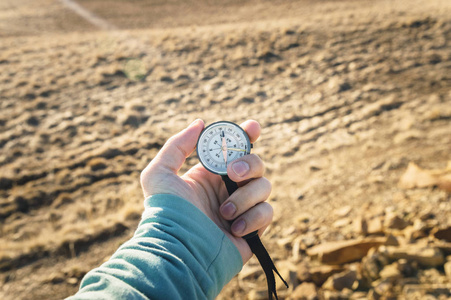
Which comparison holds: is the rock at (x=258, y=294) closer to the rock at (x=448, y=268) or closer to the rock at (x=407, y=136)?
the rock at (x=448, y=268)

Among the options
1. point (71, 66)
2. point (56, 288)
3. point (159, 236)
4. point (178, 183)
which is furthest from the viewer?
point (71, 66)

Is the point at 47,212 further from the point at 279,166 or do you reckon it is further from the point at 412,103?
the point at 412,103

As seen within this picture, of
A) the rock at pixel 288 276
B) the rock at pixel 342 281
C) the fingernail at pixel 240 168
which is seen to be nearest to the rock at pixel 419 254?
the rock at pixel 342 281

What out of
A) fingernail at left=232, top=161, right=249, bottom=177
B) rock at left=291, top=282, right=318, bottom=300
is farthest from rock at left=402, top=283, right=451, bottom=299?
fingernail at left=232, top=161, right=249, bottom=177

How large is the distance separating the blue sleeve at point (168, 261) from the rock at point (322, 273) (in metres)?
1.60

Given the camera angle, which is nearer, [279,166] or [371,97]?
[279,166]

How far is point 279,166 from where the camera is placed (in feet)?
20.1

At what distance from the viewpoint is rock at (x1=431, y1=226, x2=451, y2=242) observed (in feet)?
10.8

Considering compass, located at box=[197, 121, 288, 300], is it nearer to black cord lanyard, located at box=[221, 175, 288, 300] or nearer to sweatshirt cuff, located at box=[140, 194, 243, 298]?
black cord lanyard, located at box=[221, 175, 288, 300]

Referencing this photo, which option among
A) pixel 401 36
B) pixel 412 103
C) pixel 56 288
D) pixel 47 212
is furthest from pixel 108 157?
pixel 401 36

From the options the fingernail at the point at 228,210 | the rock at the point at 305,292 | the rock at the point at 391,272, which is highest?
the fingernail at the point at 228,210

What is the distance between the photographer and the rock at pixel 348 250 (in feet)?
11.4

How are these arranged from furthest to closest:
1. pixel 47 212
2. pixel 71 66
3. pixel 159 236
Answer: pixel 71 66, pixel 47 212, pixel 159 236

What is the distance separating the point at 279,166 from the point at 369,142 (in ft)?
5.41
